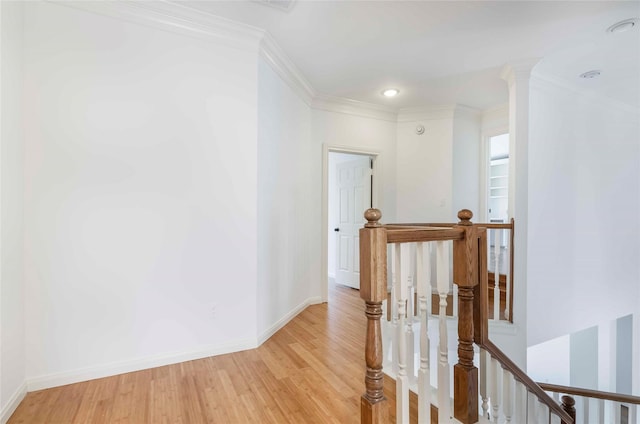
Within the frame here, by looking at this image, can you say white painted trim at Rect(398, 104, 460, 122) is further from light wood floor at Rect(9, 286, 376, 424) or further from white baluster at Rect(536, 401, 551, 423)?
white baluster at Rect(536, 401, 551, 423)

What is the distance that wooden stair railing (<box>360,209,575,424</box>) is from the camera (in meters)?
1.21

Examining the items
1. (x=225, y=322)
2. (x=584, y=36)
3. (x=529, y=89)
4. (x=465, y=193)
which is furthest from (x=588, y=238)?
(x=225, y=322)

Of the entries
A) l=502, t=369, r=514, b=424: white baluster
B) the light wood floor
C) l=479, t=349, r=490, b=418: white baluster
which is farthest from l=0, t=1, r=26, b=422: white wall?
l=502, t=369, r=514, b=424: white baluster

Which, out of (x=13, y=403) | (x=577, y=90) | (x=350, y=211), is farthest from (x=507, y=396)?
(x=577, y=90)

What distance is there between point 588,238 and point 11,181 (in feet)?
17.4

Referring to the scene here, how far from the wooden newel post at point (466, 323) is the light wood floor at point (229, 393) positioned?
432mm

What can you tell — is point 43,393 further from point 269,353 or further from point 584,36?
point 584,36

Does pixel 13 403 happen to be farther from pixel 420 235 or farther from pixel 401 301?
pixel 420 235

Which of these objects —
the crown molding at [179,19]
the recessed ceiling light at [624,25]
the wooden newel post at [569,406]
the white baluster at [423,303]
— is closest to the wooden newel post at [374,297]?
the white baluster at [423,303]

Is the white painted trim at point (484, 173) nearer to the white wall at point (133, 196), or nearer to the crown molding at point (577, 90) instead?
the crown molding at point (577, 90)

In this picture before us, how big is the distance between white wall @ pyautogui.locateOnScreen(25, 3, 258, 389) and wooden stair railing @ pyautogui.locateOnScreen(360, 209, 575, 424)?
5.07 feet

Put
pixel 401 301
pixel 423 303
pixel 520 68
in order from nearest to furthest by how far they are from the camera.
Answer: pixel 401 301 → pixel 423 303 → pixel 520 68

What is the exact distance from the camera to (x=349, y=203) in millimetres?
4805

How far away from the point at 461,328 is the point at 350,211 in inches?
128
